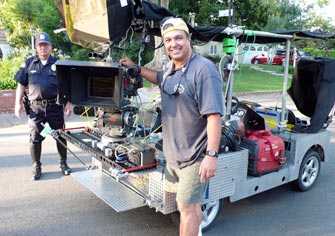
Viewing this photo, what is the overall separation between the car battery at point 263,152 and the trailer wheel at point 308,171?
0.62 metres

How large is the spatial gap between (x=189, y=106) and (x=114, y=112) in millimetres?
1315

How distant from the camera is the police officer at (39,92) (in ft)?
16.0

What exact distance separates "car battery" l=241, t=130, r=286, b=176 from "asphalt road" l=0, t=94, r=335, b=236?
22.2 inches

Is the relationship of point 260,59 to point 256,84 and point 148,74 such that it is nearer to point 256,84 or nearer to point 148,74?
point 256,84

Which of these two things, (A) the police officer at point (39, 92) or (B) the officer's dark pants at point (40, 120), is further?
(B) the officer's dark pants at point (40, 120)

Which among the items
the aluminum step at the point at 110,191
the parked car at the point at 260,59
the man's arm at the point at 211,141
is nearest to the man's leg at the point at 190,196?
the man's arm at the point at 211,141

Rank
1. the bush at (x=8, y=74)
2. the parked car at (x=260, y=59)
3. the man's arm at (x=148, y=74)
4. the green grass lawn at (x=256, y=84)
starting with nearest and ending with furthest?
the man's arm at (x=148, y=74) → the bush at (x=8, y=74) → the green grass lawn at (x=256, y=84) → the parked car at (x=260, y=59)

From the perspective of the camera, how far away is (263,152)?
13.6 feet

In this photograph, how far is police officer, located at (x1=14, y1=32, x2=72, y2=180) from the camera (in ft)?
16.0

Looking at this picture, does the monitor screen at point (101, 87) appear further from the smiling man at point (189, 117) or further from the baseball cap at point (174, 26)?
the baseball cap at point (174, 26)

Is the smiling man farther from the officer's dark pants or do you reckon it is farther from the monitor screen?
the officer's dark pants

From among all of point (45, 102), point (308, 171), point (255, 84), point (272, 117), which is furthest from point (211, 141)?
point (255, 84)

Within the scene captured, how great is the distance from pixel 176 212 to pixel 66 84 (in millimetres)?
1747

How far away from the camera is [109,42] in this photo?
10.6 ft
